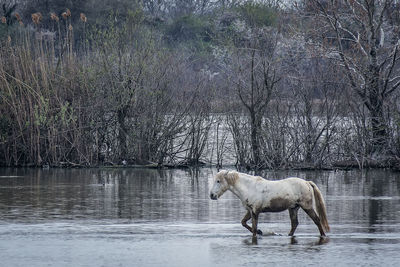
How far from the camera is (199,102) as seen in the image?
82.8 feet

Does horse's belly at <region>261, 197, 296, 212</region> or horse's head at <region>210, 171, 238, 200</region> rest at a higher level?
horse's head at <region>210, 171, 238, 200</region>

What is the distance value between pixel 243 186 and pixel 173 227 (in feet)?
5.00

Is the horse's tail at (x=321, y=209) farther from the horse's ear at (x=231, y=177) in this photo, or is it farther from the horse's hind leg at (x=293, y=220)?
→ the horse's ear at (x=231, y=177)

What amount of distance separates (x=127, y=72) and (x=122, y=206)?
397 inches

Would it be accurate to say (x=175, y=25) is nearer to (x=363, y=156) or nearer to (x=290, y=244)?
(x=363, y=156)

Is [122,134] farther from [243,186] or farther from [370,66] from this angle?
[243,186]

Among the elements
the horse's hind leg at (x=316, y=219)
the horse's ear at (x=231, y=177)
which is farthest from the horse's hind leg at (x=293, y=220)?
the horse's ear at (x=231, y=177)

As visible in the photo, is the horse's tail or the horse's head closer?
the horse's tail

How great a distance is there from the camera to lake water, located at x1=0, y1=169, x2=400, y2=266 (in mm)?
10414

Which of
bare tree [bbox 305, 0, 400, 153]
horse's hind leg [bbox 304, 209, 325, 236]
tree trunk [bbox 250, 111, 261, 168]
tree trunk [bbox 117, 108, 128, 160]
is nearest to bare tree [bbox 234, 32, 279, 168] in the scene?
tree trunk [bbox 250, 111, 261, 168]

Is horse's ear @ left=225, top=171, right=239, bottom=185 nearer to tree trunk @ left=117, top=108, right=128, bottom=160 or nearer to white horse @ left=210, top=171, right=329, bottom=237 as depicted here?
white horse @ left=210, top=171, right=329, bottom=237

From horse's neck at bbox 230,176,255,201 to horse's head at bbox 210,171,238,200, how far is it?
86 mm

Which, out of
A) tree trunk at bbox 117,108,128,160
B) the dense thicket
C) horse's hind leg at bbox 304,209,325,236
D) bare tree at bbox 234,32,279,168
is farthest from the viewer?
tree trunk at bbox 117,108,128,160

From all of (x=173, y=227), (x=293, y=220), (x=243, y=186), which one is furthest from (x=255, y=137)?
(x=293, y=220)
